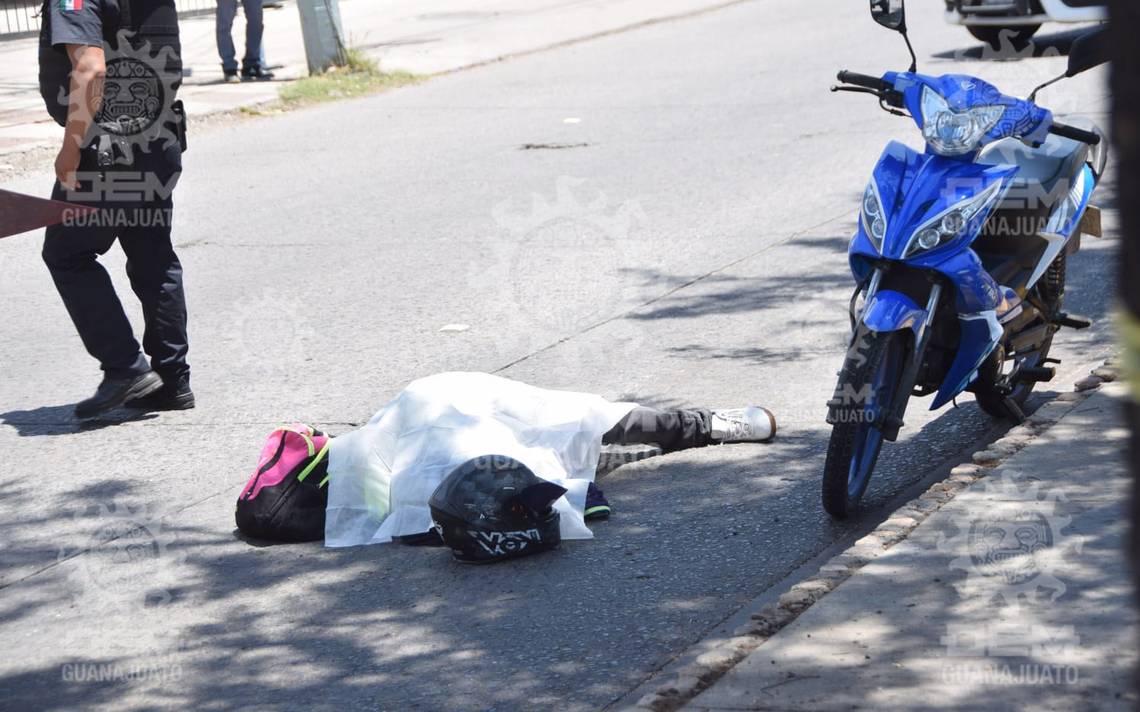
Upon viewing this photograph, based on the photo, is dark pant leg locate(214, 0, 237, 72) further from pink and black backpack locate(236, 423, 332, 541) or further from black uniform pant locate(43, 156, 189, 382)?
pink and black backpack locate(236, 423, 332, 541)

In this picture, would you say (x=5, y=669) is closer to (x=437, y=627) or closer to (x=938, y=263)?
(x=437, y=627)

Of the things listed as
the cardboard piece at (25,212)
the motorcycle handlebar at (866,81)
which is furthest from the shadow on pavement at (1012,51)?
the cardboard piece at (25,212)

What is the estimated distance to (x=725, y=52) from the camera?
15945 millimetres

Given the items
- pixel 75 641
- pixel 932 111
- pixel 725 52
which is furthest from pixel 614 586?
pixel 725 52

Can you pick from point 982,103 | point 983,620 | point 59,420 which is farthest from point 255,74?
point 983,620

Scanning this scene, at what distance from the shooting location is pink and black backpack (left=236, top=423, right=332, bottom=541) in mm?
4820

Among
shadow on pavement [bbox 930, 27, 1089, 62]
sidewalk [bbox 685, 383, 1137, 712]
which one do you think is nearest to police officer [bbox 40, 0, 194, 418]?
sidewalk [bbox 685, 383, 1137, 712]

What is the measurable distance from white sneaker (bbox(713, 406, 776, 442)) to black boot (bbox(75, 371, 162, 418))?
7.67 ft

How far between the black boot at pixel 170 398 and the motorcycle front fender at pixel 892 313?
2.99 m

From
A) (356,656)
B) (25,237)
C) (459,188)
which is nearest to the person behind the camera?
(356,656)

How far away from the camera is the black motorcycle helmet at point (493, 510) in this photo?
4539mm

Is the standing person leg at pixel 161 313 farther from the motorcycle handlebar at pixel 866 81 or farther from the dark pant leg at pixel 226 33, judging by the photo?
the dark pant leg at pixel 226 33

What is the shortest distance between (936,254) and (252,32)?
11463mm

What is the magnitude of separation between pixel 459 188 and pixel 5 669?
6511 mm
